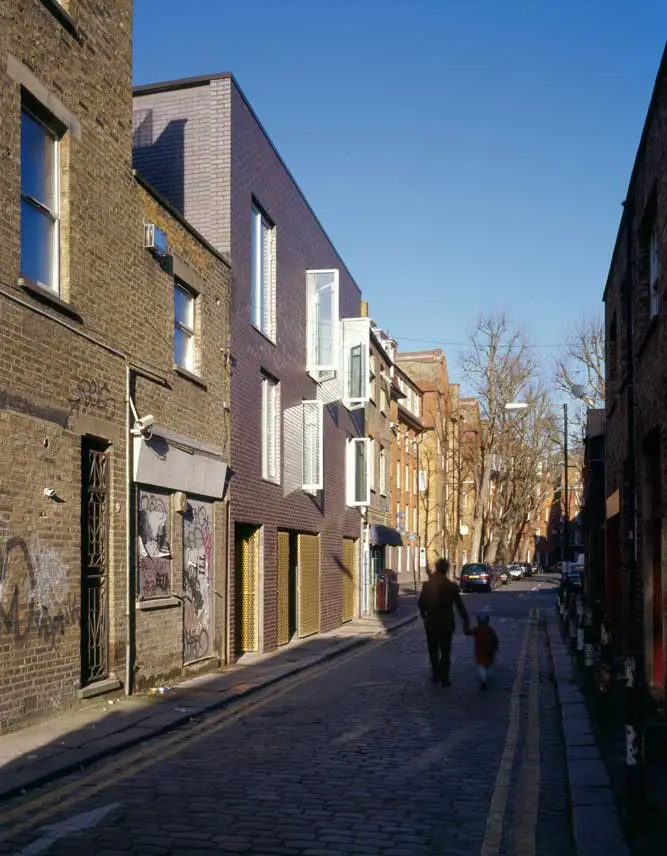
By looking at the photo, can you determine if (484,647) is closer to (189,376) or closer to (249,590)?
(189,376)

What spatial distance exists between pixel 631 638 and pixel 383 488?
846 inches

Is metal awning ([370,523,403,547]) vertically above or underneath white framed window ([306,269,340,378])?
underneath

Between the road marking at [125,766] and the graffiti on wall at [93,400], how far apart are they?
3643 millimetres

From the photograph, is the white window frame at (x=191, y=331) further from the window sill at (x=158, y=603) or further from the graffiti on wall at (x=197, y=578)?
the window sill at (x=158, y=603)

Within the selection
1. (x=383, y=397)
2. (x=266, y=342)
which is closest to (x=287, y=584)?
(x=266, y=342)

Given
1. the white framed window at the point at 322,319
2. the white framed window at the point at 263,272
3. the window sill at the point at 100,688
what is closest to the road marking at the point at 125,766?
the window sill at the point at 100,688

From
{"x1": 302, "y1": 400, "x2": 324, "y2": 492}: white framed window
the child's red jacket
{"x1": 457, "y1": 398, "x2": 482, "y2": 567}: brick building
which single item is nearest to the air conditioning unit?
the child's red jacket

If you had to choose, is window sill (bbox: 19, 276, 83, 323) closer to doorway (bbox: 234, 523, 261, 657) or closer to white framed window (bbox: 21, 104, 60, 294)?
white framed window (bbox: 21, 104, 60, 294)

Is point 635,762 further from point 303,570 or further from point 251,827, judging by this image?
point 303,570

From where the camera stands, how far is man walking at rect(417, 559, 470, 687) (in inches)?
555

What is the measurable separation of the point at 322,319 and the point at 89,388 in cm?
1166

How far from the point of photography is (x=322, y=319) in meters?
22.8

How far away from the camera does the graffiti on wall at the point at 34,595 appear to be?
962 cm

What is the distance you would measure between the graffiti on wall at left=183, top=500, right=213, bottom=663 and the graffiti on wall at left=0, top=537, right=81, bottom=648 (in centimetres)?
372
